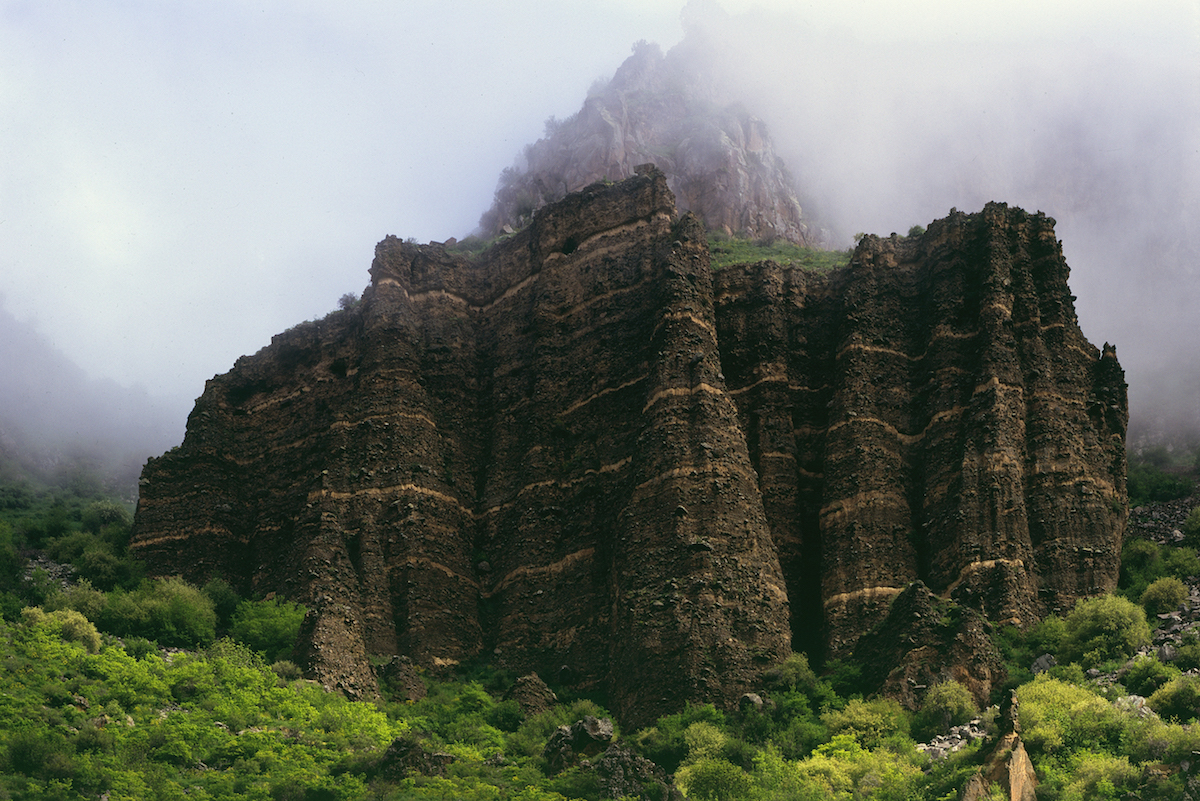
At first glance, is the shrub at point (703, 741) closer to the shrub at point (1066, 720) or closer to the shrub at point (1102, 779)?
the shrub at point (1066, 720)

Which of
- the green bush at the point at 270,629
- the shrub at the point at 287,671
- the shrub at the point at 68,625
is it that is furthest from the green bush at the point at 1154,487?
the shrub at the point at 68,625

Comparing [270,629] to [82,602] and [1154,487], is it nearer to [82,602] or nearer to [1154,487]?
[82,602]

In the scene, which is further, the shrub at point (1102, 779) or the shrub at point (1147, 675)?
the shrub at point (1147, 675)

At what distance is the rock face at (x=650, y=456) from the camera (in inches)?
2142

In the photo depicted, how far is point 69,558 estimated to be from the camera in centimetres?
6512

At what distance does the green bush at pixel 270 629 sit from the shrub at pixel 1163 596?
1351 inches

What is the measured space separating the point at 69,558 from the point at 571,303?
28.4m

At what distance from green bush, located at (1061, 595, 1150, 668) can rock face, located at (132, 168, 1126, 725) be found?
8.91 ft

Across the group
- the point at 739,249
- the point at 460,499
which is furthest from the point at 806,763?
the point at 739,249

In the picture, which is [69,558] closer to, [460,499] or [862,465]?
[460,499]

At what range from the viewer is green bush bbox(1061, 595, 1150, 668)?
158ft

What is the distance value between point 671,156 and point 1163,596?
2700 inches

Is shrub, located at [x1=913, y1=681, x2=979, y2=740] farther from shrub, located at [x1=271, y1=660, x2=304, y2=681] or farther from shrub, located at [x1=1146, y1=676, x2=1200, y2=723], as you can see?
shrub, located at [x1=271, y1=660, x2=304, y2=681]

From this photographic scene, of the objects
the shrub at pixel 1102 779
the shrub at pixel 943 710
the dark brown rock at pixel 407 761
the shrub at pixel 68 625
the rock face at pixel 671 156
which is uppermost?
the rock face at pixel 671 156
